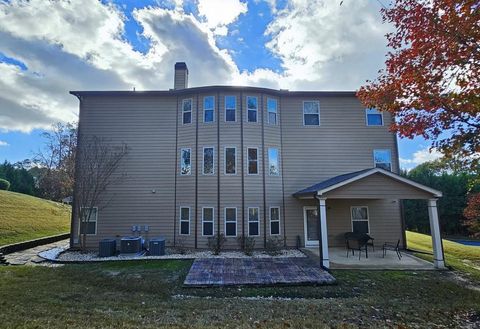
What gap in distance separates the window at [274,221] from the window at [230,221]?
6.07 ft

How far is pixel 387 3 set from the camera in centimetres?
632

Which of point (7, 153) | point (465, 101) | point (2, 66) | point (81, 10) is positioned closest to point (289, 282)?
point (465, 101)

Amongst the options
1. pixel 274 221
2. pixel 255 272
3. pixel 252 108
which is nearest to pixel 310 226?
pixel 274 221

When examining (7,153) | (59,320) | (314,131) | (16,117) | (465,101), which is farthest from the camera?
(7,153)

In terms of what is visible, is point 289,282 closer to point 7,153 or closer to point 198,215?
point 198,215

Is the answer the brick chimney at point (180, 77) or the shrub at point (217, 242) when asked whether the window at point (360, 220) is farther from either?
the brick chimney at point (180, 77)

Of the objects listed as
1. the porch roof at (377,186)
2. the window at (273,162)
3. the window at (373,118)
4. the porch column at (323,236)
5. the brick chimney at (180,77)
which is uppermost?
the brick chimney at (180,77)

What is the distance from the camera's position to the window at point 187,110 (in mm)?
13923

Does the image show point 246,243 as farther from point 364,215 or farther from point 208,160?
point 364,215

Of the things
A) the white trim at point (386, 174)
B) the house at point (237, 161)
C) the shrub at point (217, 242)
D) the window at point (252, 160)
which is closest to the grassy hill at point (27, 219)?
the house at point (237, 161)

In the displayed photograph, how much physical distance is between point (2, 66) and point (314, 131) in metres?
16.6

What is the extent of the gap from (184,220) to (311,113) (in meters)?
8.85

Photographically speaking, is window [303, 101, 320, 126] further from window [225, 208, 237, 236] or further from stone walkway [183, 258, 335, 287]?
stone walkway [183, 258, 335, 287]

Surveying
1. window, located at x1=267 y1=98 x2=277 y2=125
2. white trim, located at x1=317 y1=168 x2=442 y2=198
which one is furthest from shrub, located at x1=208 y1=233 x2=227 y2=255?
Answer: window, located at x1=267 y1=98 x2=277 y2=125
